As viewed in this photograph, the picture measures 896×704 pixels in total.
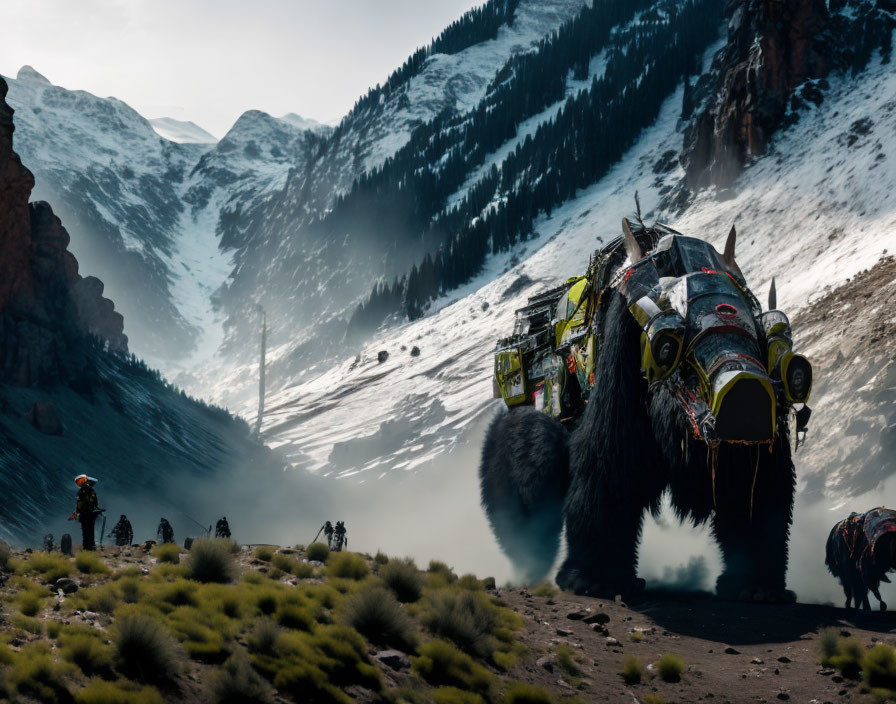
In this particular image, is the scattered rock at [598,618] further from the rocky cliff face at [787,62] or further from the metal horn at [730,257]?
the rocky cliff face at [787,62]

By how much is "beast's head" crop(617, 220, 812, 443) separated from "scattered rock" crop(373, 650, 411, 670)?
15.2 feet

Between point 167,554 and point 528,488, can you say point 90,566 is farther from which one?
point 528,488

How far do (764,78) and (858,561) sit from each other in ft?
208

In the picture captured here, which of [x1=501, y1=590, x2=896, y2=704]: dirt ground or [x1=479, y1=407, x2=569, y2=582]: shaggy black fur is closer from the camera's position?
[x1=501, y1=590, x2=896, y2=704]: dirt ground

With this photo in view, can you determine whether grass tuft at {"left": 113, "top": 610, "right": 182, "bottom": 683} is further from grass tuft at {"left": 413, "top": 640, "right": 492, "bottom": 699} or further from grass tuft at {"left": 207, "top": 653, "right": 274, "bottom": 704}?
grass tuft at {"left": 413, "top": 640, "right": 492, "bottom": 699}

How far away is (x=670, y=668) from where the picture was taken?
997cm

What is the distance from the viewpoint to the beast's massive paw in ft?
46.0

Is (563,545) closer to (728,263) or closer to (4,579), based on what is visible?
(728,263)

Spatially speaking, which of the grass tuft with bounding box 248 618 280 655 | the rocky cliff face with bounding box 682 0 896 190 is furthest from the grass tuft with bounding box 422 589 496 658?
the rocky cliff face with bounding box 682 0 896 190

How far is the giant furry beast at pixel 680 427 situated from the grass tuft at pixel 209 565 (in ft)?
18.3

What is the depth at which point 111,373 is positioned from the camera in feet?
241

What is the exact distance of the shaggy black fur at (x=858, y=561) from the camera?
1350 cm

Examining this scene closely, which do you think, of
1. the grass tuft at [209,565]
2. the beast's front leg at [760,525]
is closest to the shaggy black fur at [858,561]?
the beast's front leg at [760,525]

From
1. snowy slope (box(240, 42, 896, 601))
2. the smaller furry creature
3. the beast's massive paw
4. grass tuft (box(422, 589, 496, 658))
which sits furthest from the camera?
snowy slope (box(240, 42, 896, 601))
